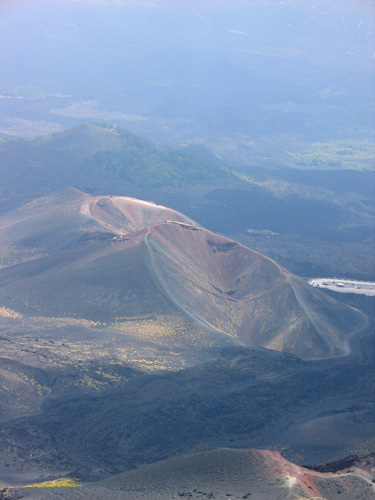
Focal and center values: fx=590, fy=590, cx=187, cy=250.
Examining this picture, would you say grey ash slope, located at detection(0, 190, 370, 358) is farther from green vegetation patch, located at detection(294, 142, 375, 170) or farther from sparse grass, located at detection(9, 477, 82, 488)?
green vegetation patch, located at detection(294, 142, 375, 170)

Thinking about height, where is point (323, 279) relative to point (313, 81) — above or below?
below

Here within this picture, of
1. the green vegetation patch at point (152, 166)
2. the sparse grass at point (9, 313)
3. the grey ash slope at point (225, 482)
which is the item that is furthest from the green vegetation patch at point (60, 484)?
the green vegetation patch at point (152, 166)

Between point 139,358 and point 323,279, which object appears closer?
point 139,358

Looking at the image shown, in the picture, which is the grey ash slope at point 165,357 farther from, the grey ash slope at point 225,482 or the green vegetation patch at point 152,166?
the green vegetation patch at point 152,166

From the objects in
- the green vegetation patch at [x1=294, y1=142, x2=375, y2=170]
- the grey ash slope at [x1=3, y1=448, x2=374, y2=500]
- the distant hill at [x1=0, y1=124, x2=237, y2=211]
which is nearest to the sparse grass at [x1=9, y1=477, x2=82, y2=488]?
the grey ash slope at [x1=3, y1=448, x2=374, y2=500]

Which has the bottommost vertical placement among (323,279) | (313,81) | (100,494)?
(323,279)

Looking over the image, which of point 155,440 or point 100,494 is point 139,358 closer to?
point 155,440

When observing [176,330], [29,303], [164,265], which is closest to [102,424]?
[176,330]
